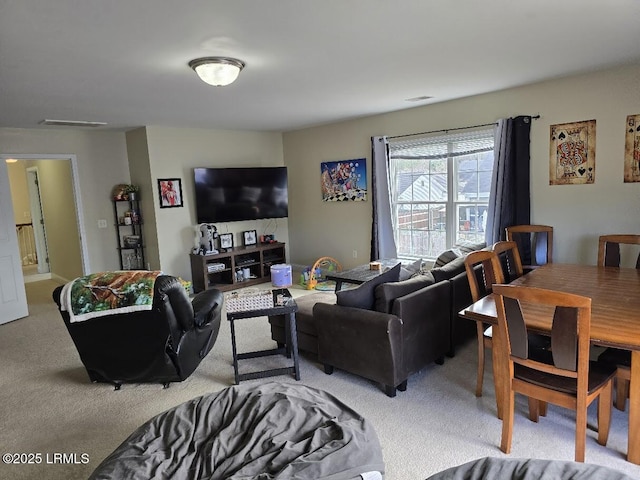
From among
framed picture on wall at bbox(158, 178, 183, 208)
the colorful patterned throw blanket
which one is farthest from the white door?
the colorful patterned throw blanket

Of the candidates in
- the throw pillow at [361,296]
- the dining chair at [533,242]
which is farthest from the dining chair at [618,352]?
the throw pillow at [361,296]

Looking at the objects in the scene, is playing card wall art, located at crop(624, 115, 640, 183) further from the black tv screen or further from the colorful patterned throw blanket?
the black tv screen

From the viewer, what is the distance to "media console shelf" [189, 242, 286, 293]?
6.00 m

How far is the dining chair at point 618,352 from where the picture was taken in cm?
222

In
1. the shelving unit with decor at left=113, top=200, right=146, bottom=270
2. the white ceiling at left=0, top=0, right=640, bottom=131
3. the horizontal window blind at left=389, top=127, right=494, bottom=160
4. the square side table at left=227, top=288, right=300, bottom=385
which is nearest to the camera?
the white ceiling at left=0, top=0, right=640, bottom=131

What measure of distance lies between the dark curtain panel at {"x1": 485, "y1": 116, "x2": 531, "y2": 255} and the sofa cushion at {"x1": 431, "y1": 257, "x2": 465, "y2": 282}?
1.09 m

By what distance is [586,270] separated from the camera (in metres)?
3.29

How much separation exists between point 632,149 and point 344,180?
11.4 feet

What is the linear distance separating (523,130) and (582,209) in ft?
3.21

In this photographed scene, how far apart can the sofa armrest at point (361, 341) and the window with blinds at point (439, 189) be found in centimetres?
271

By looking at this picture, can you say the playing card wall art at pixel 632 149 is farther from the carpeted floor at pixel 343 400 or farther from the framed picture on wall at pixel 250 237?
the framed picture on wall at pixel 250 237

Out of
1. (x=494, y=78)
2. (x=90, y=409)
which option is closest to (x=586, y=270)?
(x=494, y=78)

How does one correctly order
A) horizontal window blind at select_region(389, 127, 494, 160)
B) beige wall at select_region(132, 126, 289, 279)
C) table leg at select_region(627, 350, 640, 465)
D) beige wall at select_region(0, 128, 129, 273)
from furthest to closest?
beige wall at select_region(132, 126, 289, 279) → beige wall at select_region(0, 128, 129, 273) → horizontal window blind at select_region(389, 127, 494, 160) → table leg at select_region(627, 350, 640, 465)

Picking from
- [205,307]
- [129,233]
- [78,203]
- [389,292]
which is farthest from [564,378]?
[78,203]
